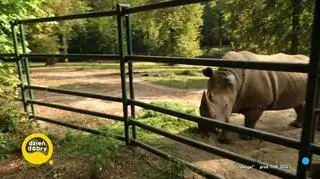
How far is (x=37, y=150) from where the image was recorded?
4.04m

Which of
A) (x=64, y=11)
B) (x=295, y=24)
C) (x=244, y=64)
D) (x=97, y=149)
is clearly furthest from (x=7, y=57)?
(x=64, y=11)

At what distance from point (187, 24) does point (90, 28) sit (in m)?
14.7

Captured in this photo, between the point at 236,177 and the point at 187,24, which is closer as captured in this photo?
the point at 236,177

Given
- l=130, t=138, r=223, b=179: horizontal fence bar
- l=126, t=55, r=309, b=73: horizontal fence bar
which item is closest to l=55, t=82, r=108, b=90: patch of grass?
l=130, t=138, r=223, b=179: horizontal fence bar

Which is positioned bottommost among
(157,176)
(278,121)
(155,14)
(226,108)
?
(278,121)

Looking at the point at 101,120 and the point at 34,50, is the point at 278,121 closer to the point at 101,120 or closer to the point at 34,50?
the point at 101,120

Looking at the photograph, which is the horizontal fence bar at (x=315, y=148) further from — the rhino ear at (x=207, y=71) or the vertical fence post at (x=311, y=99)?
the rhino ear at (x=207, y=71)

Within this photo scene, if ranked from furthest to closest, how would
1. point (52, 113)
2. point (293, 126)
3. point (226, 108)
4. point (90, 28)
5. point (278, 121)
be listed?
point (90, 28)
point (52, 113)
point (278, 121)
point (293, 126)
point (226, 108)

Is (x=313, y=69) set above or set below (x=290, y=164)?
above

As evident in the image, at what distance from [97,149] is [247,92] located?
2.55 metres

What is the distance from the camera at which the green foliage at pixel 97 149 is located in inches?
141

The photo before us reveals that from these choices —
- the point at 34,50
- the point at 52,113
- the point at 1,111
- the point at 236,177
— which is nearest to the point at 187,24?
the point at 34,50

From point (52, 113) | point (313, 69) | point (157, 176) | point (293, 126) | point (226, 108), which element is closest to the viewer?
point (313, 69)

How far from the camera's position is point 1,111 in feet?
17.4
